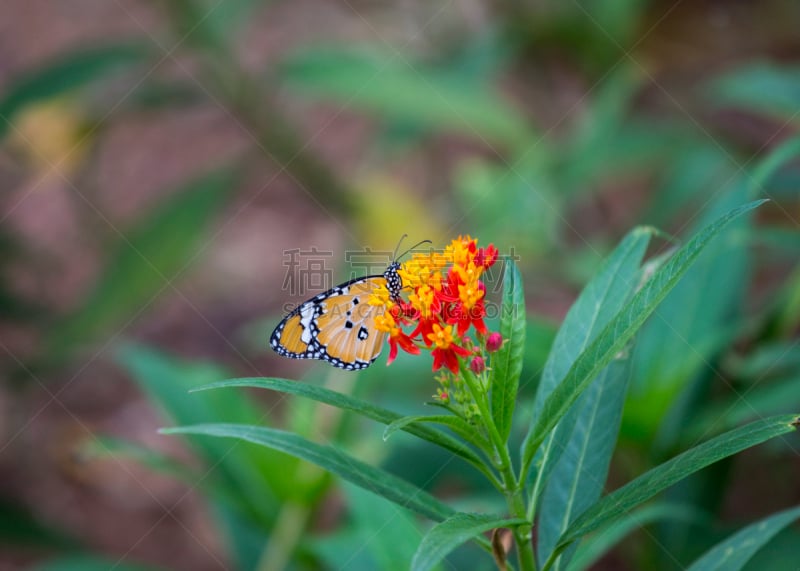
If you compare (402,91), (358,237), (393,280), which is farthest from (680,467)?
(358,237)

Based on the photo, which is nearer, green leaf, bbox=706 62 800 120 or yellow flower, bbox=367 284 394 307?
yellow flower, bbox=367 284 394 307

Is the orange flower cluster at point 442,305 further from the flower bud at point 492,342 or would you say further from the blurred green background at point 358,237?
the blurred green background at point 358,237

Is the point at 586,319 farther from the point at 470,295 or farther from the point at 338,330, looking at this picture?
the point at 338,330

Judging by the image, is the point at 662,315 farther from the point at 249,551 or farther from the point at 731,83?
the point at 249,551

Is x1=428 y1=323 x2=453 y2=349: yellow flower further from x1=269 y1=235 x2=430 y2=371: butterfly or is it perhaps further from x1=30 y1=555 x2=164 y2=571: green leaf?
x1=30 y1=555 x2=164 y2=571: green leaf

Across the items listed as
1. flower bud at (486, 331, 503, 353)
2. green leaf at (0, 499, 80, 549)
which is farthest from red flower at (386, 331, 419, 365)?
green leaf at (0, 499, 80, 549)

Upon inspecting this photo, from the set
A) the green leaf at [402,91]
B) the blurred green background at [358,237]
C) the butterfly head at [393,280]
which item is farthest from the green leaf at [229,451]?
the green leaf at [402,91]
